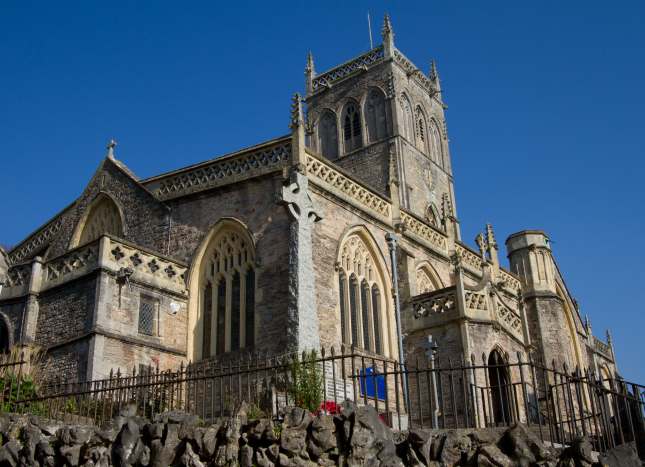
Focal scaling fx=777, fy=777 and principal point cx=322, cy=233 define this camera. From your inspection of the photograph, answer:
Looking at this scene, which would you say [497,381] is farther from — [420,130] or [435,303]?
[420,130]

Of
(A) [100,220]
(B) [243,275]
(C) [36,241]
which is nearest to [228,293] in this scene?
(B) [243,275]

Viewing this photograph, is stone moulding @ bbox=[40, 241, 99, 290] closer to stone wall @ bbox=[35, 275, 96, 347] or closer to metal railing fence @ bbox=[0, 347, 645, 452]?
stone wall @ bbox=[35, 275, 96, 347]

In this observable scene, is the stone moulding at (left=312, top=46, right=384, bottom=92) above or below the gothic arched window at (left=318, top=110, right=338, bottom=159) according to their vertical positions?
above

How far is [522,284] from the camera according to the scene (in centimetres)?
3130

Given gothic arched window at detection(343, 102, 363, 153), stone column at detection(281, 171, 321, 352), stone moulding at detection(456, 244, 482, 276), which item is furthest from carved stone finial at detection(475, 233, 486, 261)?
gothic arched window at detection(343, 102, 363, 153)

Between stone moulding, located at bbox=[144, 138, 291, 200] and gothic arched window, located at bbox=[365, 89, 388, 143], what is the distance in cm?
2617

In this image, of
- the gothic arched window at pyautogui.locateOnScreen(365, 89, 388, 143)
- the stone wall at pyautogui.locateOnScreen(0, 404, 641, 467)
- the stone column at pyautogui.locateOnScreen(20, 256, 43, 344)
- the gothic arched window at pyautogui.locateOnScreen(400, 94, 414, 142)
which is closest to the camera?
the stone wall at pyautogui.locateOnScreen(0, 404, 641, 467)

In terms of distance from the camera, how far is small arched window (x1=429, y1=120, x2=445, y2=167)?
51844 millimetres

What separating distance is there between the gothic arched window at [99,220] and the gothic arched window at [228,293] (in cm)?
447

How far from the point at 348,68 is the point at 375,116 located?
519cm

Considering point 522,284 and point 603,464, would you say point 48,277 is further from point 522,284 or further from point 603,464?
point 522,284

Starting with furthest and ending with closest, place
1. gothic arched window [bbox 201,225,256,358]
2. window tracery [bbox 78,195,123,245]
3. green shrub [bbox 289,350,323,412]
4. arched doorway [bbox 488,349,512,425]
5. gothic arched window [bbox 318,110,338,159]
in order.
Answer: gothic arched window [bbox 318,110,338,159] → window tracery [bbox 78,195,123,245] → arched doorway [bbox 488,349,512,425] → gothic arched window [bbox 201,225,256,358] → green shrub [bbox 289,350,323,412]

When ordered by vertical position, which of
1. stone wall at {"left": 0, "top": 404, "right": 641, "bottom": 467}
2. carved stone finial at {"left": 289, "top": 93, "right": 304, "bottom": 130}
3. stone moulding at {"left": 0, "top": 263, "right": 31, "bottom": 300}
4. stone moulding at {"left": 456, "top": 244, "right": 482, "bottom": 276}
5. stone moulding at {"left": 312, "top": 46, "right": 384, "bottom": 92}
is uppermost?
stone moulding at {"left": 312, "top": 46, "right": 384, "bottom": 92}

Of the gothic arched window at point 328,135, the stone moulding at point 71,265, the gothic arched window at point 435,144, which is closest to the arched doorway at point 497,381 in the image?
the stone moulding at point 71,265
